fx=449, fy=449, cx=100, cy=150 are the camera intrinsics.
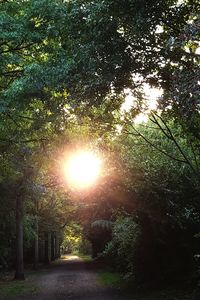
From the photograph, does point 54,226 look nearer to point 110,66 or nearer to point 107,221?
point 107,221

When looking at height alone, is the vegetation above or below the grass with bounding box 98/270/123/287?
above

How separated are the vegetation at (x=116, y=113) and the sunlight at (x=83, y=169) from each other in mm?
297

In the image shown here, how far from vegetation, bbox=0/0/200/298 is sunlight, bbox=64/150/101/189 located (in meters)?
0.30

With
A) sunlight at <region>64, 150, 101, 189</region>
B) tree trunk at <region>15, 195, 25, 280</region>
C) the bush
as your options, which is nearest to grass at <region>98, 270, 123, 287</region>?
the bush

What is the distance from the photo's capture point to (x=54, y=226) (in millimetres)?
42375

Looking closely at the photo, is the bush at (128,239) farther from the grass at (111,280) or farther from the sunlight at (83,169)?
the sunlight at (83,169)

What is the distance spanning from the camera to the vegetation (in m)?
7.64

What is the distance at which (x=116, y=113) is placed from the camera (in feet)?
35.9

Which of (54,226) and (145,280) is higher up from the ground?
(54,226)

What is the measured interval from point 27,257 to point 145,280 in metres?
27.1

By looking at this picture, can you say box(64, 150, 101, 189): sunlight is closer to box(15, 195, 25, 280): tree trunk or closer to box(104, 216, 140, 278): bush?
box(104, 216, 140, 278): bush

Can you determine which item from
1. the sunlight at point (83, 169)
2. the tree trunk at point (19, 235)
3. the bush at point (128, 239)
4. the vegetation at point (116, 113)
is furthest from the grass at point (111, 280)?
the sunlight at point (83, 169)

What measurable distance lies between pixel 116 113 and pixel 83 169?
16.3 feet

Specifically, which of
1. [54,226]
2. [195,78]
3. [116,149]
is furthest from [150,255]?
[54,226]
